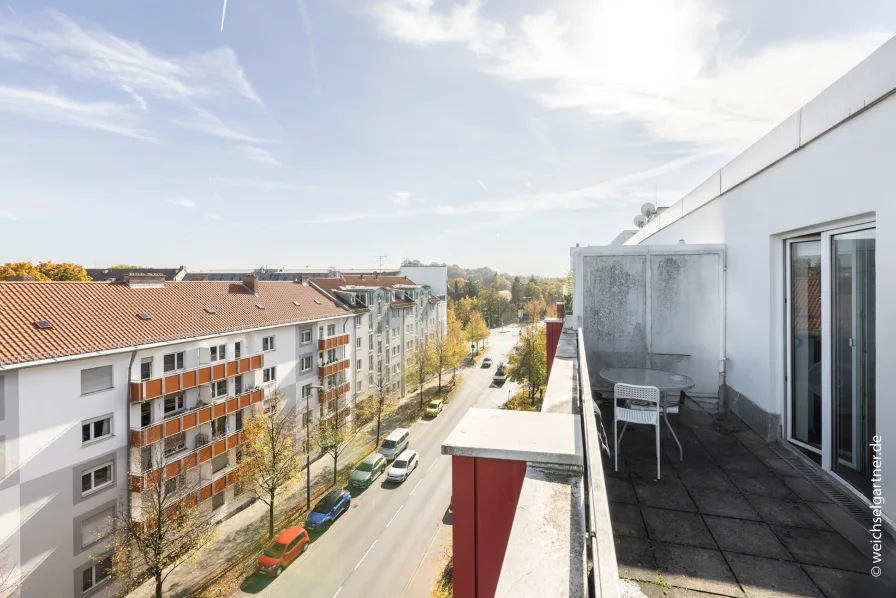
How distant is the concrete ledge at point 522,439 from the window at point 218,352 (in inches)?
692

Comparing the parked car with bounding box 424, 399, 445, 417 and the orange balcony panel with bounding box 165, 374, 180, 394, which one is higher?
the orange balcony panel with bounding box 165, 374, 180, 394

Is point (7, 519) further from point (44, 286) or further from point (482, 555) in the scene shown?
point (482, 555)

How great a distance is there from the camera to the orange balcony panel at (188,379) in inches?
604

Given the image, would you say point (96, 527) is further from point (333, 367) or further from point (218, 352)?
point (333, 367)

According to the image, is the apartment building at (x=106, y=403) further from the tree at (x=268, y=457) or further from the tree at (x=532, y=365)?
the tree at (x=532, y=365)

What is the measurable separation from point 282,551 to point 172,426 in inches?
249

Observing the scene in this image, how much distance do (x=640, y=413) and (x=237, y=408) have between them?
1841 centimetres

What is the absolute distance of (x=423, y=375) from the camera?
33344 mm

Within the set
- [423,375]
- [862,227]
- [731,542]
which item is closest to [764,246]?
[862,227]

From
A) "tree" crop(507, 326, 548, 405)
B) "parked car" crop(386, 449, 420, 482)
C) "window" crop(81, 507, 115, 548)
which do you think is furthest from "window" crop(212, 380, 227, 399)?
"tree" crop(507, 326, 548, 405)

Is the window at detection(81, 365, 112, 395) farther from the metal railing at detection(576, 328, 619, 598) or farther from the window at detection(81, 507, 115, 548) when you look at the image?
the metal railing at detection(576, 328, 619, 598)

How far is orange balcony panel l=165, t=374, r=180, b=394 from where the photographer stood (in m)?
14.7

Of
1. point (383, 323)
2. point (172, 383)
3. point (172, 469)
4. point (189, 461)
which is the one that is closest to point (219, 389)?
point (172, 383)

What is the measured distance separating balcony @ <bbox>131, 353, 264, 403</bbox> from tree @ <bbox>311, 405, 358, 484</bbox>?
493 cm
